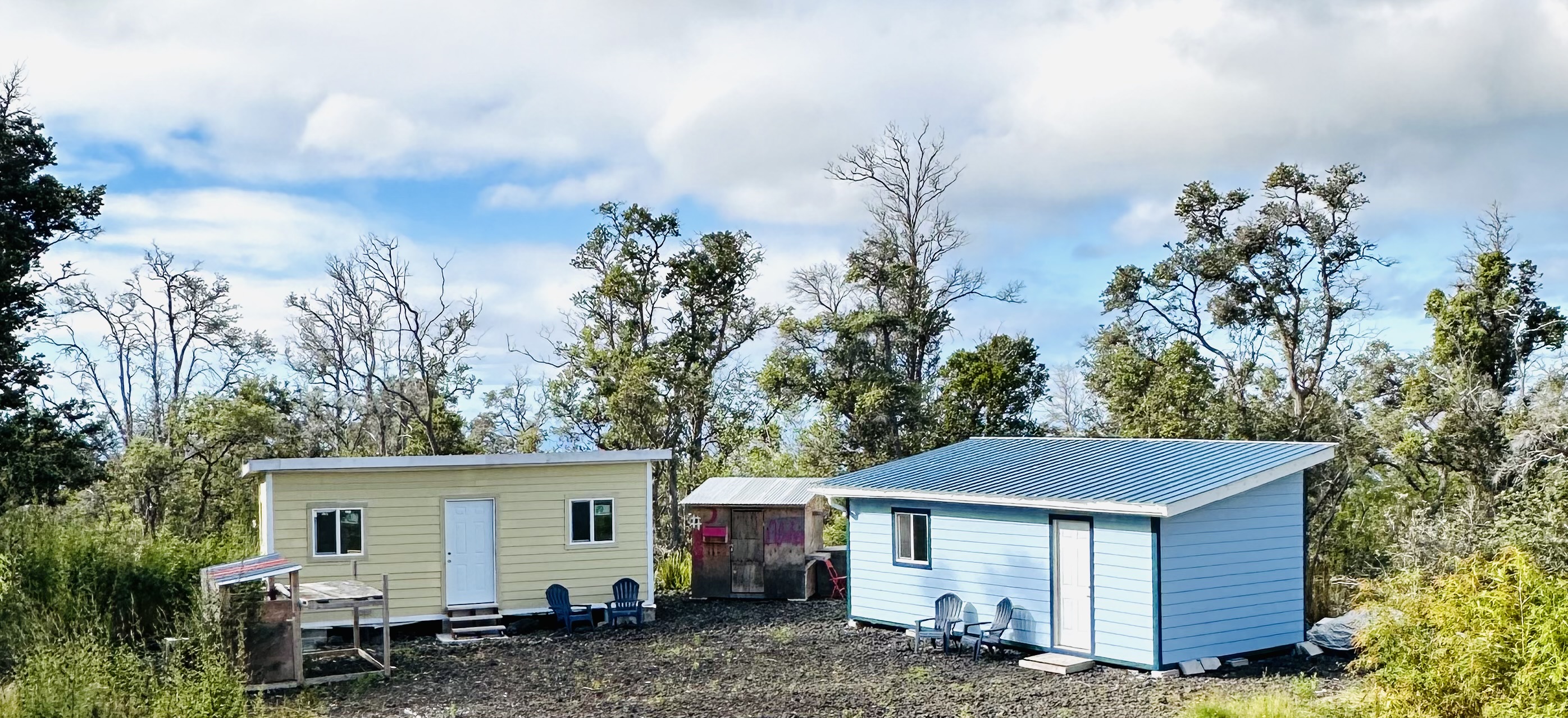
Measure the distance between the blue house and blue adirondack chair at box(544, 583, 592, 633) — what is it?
4.04 meters

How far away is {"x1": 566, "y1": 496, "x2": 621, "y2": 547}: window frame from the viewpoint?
17.6m

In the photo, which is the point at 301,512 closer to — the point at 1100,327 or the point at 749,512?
the point at 749,512

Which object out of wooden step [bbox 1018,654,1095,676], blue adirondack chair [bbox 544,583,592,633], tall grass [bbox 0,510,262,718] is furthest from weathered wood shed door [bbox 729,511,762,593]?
tall grass [bbox 0,510,262,718]

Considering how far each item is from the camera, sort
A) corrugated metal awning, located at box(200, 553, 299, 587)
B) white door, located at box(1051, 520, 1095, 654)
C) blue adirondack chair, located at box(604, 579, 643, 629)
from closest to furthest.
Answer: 1. corrugated metal awning, located at box(200, 553, 299, 587)
2. white door, located at box(1051, 520, 1095, 654)
3. blue adirondack chair, located at box(604, 579, 643, 629)

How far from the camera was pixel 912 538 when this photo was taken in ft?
52.9

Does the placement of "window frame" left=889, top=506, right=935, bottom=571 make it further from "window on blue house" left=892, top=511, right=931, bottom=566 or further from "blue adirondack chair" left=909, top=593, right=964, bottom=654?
"blue adirondack chair" left=909, top=593, right=964, bottom=654

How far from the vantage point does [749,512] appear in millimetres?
19547

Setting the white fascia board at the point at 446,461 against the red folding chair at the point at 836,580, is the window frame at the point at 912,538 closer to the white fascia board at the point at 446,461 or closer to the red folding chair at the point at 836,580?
the red folding chair at the point at 836,580

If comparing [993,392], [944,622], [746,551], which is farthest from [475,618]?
[993,392]

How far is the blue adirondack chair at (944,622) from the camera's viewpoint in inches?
582

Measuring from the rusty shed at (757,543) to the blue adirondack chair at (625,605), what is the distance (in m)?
2.49

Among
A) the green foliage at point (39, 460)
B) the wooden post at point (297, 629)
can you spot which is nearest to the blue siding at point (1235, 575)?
the wooden post at point (297, 629)

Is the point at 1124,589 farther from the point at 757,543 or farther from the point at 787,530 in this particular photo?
the point at 757,543

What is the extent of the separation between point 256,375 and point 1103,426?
61.4 feet
